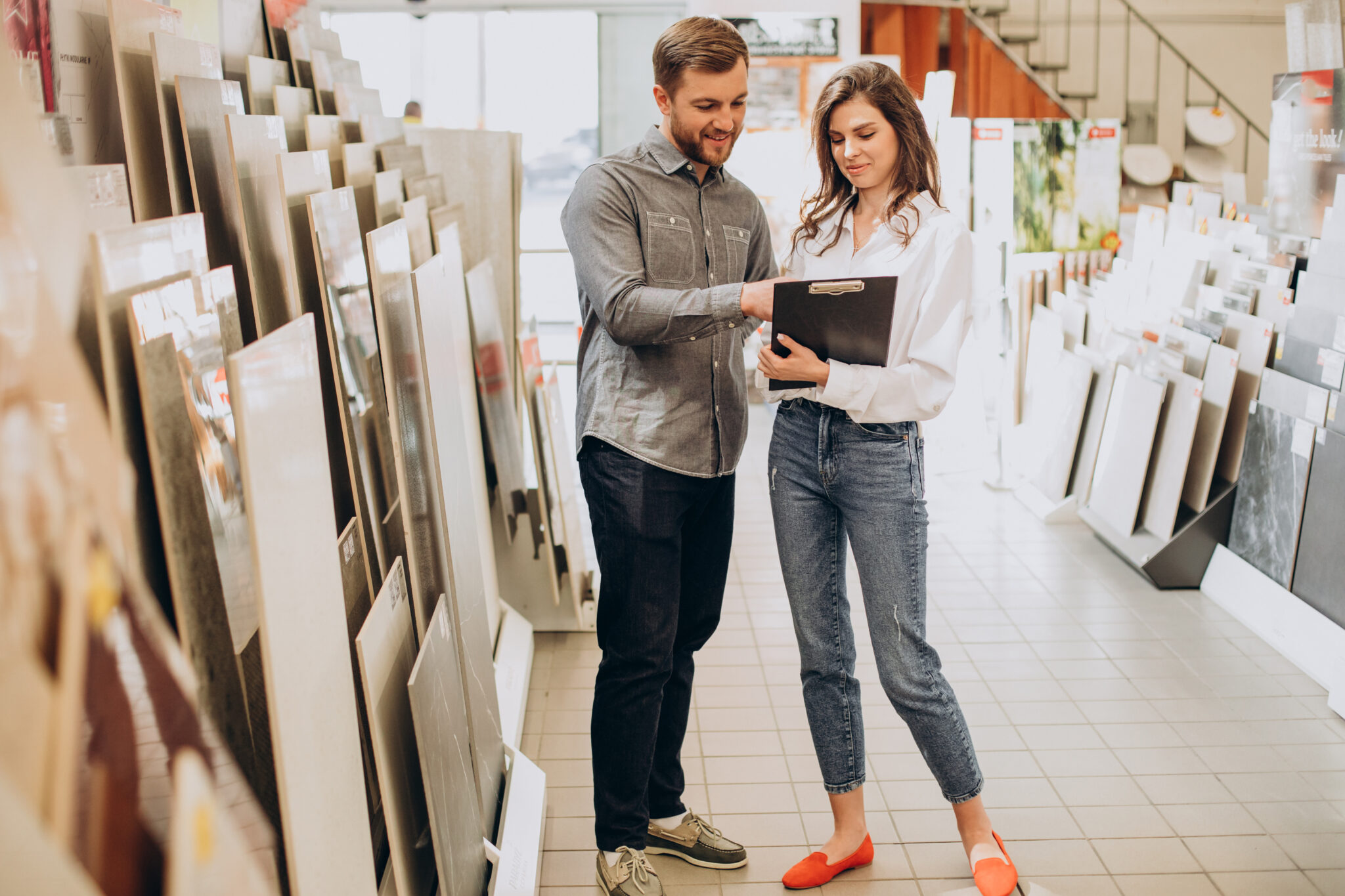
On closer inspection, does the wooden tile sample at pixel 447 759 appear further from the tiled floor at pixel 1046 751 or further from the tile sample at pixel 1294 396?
the tile sample at pixel 1294 396

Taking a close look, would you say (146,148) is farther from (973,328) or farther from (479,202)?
(973,328)

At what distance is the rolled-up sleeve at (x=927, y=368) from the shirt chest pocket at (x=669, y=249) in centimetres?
36

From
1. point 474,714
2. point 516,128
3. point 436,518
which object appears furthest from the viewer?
point 516,128

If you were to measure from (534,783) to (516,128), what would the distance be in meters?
8.06

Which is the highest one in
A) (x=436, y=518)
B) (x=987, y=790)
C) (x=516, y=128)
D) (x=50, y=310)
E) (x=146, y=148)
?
(x=516, y=128)

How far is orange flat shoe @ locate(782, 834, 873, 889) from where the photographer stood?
7.74 ft

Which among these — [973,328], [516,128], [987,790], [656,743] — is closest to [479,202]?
[656,743]

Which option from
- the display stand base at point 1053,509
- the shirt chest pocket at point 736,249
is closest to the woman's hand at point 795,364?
the shirt chest pocket at point 736,249

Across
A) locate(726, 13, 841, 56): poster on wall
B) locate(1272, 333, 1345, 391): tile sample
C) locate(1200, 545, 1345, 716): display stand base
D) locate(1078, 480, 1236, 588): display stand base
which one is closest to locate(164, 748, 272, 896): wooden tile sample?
locate(1200, 545, 1345, 716): display stand base

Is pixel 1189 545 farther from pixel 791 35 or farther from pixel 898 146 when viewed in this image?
pixel 791 35

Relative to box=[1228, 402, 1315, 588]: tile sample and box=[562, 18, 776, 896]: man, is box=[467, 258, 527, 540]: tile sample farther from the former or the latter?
box=[1228, 402, 1315, 588]: tile sample

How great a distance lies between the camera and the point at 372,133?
2.90 metres

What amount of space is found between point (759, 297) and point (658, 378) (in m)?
0.29

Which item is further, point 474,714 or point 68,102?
point 474,714
